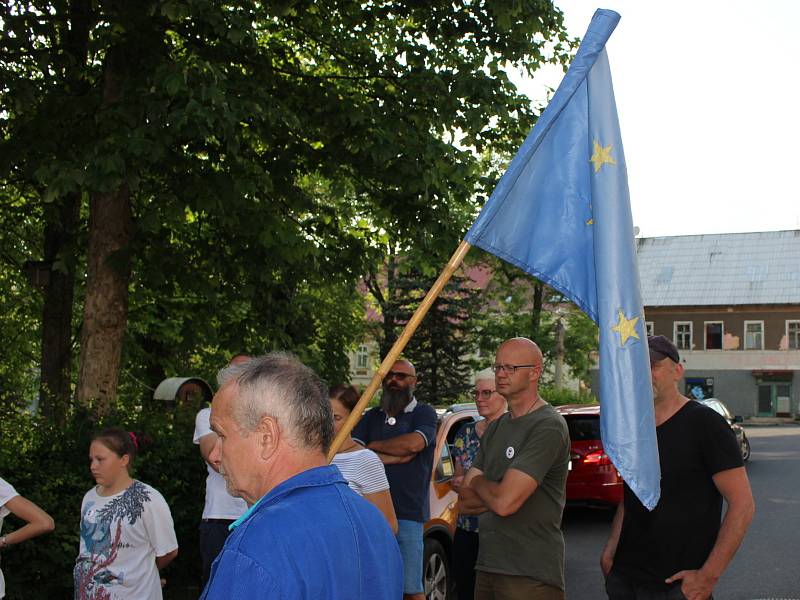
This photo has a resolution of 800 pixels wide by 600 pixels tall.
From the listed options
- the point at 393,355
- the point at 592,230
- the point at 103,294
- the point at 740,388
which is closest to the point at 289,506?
the point at 393,355

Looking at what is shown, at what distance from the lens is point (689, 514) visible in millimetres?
4109

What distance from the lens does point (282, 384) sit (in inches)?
86.7

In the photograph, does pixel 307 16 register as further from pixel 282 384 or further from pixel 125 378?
pixel 282 384

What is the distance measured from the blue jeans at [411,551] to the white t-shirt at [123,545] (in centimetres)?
199

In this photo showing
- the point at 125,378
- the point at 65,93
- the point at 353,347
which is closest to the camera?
the point at 65,93

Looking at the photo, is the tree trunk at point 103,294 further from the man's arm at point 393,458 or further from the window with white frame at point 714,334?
the window with white frame at point 714,334

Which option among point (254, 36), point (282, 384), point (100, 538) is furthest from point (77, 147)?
point (282, 384)

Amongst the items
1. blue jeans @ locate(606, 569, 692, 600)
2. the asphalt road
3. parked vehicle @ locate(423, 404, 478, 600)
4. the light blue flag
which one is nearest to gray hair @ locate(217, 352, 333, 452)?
the light blue flag

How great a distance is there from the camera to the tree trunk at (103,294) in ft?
36.7

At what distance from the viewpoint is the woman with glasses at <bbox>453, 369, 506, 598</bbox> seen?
650 centimetres

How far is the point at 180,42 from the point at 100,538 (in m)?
8.39

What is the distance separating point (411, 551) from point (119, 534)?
234 cm

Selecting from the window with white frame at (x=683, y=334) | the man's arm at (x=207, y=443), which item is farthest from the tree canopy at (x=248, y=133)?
the window with white frame at (x=683, y=334)

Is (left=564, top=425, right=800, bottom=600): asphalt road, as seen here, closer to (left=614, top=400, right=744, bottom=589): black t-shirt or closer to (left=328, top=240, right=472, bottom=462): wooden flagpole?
(left=614, top=400, right=744, bottom=589): black t-shirt
